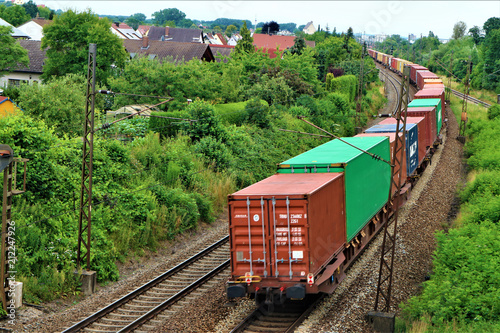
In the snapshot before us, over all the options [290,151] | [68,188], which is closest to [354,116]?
[290,151]

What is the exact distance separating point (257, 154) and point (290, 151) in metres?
4.65

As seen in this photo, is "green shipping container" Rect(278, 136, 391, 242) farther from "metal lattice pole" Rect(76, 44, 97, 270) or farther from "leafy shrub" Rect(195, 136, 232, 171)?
"leafy shrub" Rect(195, 136, 232, 171)

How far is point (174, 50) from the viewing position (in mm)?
67062

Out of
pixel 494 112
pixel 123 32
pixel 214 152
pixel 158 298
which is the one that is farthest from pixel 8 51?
pixel 123 32

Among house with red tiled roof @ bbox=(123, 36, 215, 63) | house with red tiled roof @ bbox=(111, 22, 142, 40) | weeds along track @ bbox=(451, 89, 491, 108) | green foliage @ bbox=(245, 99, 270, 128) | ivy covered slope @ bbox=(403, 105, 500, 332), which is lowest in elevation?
ivy covered slope @ bbox=(403, 105, 500, 332)

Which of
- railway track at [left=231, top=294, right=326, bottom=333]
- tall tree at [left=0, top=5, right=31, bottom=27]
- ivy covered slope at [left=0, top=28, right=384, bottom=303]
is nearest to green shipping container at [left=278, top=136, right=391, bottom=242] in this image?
ivy covered slope at [left=0, top=28, right=384, bottom=303]

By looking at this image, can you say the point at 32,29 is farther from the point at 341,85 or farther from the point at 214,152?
the point at 214,152

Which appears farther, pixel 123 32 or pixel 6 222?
pixel 123 32

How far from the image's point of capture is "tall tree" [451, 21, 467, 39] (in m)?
154

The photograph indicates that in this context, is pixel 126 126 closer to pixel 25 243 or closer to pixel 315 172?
pixel 25 243

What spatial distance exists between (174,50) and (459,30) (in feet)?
372

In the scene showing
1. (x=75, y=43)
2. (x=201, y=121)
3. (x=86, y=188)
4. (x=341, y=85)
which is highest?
(x=75, y=43)

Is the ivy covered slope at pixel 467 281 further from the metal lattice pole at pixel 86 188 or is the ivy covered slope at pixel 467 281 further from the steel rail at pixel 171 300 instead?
the metal lattice pole at pixel 86 188

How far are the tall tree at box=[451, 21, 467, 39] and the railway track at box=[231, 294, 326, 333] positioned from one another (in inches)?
6100
